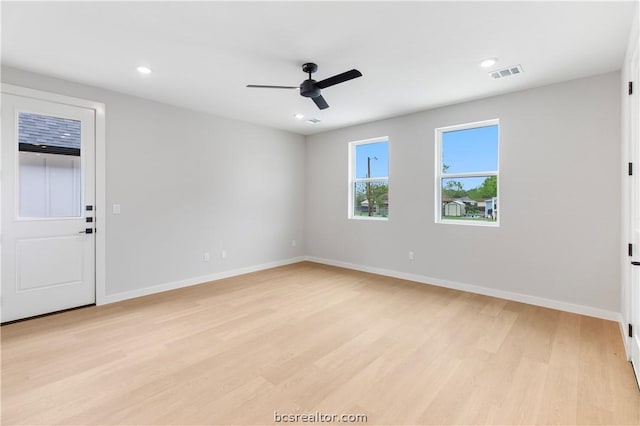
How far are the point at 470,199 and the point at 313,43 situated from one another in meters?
3.16

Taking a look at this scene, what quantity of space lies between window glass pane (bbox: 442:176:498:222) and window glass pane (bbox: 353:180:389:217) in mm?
1043

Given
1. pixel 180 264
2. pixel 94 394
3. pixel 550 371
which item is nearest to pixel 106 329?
pixel 94 394

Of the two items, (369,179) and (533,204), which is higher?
(369,179)

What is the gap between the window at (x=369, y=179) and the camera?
5375mm

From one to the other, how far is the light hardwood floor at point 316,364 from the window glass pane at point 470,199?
127 centimetres

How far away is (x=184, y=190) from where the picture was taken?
181 inches

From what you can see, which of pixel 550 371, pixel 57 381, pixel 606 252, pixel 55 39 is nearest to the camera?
pixel 57 381

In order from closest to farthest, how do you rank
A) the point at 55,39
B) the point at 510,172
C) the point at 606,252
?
the point at 55,39
the point at 606,252
the point at 510,172

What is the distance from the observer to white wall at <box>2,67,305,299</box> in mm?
3900

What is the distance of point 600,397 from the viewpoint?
6.47 ft

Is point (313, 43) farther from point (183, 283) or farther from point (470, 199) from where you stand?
point (183, 283)

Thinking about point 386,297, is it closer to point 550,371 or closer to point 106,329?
point 550,371

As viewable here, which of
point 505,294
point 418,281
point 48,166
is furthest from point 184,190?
point 505,294

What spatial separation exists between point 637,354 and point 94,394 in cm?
385
